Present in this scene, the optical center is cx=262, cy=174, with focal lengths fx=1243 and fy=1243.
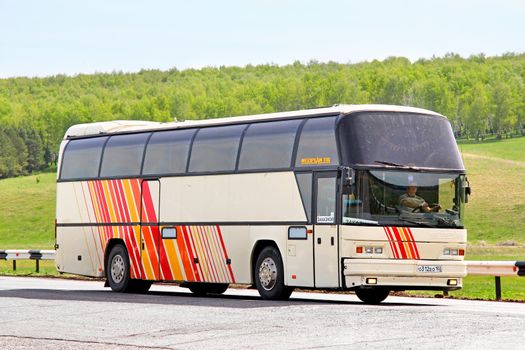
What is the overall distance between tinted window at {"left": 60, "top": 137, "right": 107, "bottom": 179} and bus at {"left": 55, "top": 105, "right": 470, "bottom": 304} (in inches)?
19.6

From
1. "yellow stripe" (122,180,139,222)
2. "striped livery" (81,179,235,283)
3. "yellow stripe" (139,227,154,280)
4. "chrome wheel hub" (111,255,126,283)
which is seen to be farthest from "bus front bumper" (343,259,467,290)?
"chrome wheel hub" (111,255,126,283)

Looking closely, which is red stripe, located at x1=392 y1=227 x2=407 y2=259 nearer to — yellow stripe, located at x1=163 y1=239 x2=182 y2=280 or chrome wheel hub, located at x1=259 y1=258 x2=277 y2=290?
chrome wheel hub, located at x1=259 y1=258 x2=277 y2=290

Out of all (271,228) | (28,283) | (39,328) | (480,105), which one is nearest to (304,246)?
(271,228)

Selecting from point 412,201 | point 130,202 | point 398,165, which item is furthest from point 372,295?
point 130,202

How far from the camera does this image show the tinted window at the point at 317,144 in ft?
71.8

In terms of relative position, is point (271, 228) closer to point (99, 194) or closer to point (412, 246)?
point (412, 246)

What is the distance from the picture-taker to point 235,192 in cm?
2434

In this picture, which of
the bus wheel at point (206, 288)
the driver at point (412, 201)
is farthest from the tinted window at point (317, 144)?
the bus wheel at point (206, 288)

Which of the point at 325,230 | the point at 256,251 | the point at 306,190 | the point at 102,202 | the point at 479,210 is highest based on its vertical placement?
the point at 306,190

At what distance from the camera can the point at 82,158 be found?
2905 centimetres

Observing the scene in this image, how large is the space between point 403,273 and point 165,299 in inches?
195

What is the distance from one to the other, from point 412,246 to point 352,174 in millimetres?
1721

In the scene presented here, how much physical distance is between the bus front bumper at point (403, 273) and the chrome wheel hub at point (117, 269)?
765cm

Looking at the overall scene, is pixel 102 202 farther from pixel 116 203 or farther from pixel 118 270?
pixel 118 270
